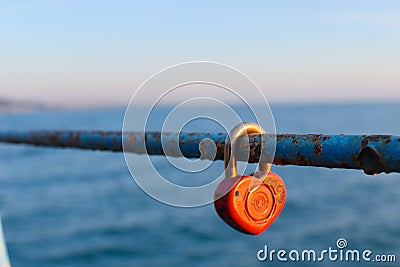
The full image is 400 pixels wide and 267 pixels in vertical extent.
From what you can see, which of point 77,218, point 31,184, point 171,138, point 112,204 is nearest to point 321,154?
point 171,138

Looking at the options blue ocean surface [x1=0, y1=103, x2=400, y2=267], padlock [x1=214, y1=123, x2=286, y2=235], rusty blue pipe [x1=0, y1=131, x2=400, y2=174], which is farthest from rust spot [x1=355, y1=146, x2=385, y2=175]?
blue ocean surface [x1=0, y1=103, x2=400, y2=267]

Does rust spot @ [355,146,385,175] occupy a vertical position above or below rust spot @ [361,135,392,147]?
below

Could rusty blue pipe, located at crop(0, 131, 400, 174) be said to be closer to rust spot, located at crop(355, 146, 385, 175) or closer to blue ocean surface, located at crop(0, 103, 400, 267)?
rust spot, located at crop(355, 146, 385, 175)

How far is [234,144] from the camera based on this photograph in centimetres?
121

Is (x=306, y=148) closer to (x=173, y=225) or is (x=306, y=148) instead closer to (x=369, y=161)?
(x=369, y=161)

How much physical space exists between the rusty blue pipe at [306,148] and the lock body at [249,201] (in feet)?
0.26

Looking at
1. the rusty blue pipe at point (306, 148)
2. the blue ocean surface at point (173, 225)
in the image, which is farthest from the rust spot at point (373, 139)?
the blue ocean surface at point (173, 225)

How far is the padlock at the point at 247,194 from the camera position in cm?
121

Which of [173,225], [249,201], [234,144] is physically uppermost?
[173,225]

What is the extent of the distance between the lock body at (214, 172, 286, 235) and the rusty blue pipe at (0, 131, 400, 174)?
78mm

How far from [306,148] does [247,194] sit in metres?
0.24

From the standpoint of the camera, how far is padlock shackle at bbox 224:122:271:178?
47.6 inches

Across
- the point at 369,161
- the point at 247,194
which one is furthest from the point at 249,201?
the point at 369,161

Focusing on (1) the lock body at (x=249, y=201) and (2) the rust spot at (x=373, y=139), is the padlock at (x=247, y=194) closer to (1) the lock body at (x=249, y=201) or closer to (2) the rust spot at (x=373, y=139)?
(1) the lock body at (x=249, y=201)
